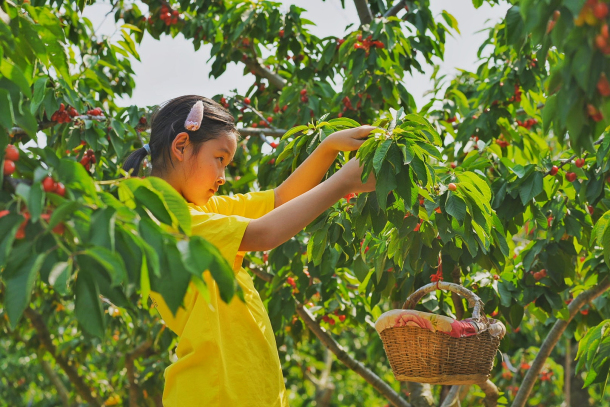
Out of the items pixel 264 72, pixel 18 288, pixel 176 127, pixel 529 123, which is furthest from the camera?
pixel 264 72

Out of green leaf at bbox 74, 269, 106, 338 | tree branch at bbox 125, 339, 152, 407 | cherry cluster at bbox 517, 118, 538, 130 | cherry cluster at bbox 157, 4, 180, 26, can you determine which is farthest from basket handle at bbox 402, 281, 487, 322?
tree branch at bbox 125, 339, 152, 407

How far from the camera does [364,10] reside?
4297 millimetres

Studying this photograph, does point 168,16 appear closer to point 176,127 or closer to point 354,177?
point 176,127

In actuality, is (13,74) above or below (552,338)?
above

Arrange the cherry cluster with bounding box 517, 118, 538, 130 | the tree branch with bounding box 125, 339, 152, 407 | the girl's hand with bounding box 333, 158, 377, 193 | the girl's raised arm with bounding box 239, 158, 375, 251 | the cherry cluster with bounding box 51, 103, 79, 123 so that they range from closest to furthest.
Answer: the girl's raised arm with bounding box 239, 158, 375, 251, the girl's hand with bounding box 333, 158, 377, 193, the cherry cluster with bounding box 51, 103, 79, 123, the cherry cluster with bounding box 517, 118, 538, 130, the tree branch with bounding box 125, 339, 152, 407

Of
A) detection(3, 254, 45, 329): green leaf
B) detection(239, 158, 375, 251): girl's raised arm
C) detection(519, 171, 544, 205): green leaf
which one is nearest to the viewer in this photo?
detection(3, 254, 45, 329): green leaf

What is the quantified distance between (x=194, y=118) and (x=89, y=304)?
1049 mm

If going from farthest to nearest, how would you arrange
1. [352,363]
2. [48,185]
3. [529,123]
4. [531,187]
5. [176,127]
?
[529,123], [352,363], [531,187], [176,127], [48,185]

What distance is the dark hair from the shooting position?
199 centimetres

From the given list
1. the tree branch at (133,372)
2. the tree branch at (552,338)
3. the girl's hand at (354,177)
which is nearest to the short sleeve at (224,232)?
the girl's hand at (354,177)

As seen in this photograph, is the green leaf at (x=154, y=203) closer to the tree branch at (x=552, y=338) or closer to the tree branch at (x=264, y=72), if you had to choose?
the tree branch at (x=552, y=338)

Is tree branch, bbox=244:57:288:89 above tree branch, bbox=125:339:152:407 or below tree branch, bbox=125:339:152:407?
above

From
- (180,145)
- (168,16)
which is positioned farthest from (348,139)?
(168,16)

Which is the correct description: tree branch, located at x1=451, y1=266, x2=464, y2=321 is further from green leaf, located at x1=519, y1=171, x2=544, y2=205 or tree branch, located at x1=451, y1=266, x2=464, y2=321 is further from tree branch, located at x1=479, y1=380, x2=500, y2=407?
tree branch, located at x1=479, y1=380, x2=500, y2=407
